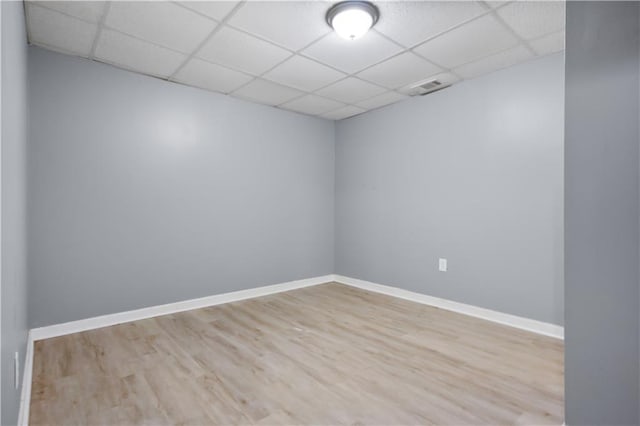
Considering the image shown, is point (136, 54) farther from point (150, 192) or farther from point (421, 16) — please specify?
point (421, 16)

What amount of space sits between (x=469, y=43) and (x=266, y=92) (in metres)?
2.17

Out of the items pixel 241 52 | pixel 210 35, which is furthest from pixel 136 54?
pixel 241 52

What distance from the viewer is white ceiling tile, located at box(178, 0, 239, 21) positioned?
7.19ft

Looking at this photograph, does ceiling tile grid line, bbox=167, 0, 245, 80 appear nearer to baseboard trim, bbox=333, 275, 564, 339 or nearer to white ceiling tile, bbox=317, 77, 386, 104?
white ceiling tile, bbox=317, 77, 386, 104

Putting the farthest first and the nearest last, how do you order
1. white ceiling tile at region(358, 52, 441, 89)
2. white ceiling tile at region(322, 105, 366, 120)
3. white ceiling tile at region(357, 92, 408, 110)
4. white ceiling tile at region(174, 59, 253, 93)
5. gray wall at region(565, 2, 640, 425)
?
1. white ceiling tile at region(322, 105, 366, 120)
2. white ceiling tile at region(357, 92, 408, 110)
3. white ceiling tile at region(174, 59, 253, 93)
4. white ceiling tile at region(358, 52, 441, 89)
5. gray wall at region(565, 2, 640, 425)

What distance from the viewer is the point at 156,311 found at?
11.1ft

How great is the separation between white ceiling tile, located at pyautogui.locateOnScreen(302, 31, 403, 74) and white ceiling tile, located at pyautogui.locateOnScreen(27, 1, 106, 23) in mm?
1510

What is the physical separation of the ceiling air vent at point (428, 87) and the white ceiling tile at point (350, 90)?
1.17 ft

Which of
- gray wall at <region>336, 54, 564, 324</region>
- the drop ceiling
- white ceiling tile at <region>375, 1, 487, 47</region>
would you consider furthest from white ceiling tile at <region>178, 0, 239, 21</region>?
gray wall at <region>336, 54, 564, 324</region>

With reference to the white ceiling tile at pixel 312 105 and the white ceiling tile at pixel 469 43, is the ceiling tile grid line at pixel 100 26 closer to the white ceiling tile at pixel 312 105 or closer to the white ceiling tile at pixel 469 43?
the white ceiling tile at pixel 312 105

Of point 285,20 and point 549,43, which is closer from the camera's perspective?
point 285,20

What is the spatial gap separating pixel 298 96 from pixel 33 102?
2506mm

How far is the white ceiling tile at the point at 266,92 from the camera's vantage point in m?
3.63

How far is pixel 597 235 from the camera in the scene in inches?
51.4
